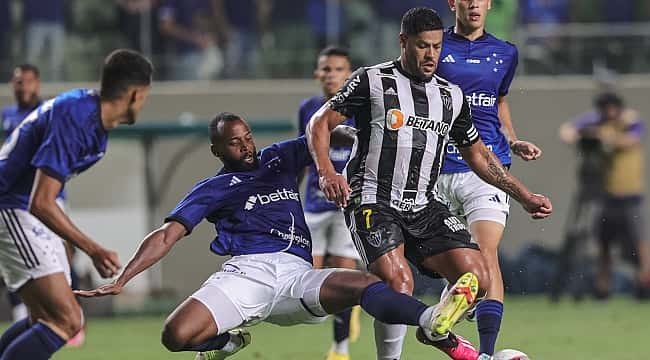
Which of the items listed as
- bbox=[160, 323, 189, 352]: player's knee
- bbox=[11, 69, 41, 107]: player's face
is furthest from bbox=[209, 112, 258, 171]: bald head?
bbox=[11, 69, 41, 107]: player's face

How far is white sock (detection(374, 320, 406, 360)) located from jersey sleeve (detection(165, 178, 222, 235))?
1.18 m

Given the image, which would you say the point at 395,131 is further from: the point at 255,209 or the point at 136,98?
the point at 136,98

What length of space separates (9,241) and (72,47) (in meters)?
10.1

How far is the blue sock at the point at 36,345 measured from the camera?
7859mm

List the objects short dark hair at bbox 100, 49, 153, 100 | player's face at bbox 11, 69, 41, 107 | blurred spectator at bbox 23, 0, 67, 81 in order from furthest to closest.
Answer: blurred spectator at bbox 23, 0, 67, 81 < player's face at bbox 11, 69, 41, 107 < short dark hair at bbox 100, 49, 153, 100

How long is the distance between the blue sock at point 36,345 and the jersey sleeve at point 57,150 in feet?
2.94

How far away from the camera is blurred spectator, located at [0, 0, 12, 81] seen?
18.1 meters

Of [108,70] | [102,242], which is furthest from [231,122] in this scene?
[102,242]

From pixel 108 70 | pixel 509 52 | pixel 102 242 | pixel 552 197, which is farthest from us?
pixel 552 197

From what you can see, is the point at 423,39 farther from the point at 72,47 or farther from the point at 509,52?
the point at 72,47

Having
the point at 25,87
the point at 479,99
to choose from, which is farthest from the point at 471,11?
the point at 25,87

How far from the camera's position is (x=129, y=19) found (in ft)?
59.6

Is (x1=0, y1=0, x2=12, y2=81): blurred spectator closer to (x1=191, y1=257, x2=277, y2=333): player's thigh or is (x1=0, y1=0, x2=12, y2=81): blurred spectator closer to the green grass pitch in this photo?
the green grass pitch

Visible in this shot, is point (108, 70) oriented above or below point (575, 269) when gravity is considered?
above
